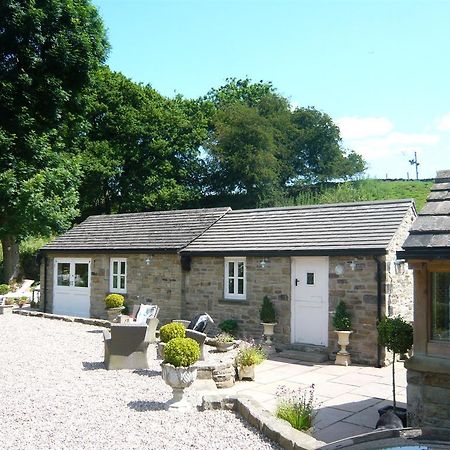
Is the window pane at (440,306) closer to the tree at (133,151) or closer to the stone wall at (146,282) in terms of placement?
the stone wall at (146,282)

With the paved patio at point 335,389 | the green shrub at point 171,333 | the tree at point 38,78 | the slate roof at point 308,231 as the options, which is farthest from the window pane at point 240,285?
the tree at point 38,78

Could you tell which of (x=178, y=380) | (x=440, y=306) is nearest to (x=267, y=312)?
(x=178, y=380)

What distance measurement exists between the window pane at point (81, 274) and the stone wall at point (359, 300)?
11516 millimetres

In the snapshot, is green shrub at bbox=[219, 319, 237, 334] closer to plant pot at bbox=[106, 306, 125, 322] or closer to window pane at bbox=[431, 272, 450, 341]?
plant pot at bbox=[106, 306, 125, 322]

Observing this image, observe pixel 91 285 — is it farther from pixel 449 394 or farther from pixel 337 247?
pixel 449 394

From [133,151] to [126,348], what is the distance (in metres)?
28.2

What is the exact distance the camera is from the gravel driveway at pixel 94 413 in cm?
664

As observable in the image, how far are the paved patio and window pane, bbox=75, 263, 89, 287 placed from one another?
10.7 meters

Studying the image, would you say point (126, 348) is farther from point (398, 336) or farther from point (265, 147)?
Answer: point (265, 147)

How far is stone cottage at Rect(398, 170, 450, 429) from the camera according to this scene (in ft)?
21.1

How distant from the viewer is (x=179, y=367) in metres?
7.98

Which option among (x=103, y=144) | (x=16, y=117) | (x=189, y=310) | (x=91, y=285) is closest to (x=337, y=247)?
(x=189, y=310)

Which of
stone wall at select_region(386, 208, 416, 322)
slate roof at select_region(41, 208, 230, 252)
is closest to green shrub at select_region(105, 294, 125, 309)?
slate roof at select_region(41, 208, 230, 252)

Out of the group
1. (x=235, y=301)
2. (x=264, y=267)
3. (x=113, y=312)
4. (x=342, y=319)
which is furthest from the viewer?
(x=113, y=312)
